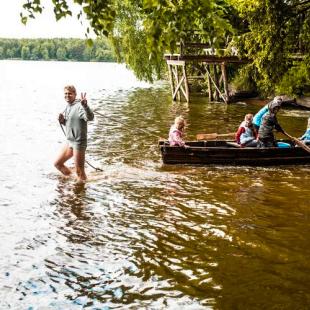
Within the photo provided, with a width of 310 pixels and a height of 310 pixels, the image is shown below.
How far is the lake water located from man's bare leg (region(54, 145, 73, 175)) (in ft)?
0.90

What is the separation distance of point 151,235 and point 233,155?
6298mm

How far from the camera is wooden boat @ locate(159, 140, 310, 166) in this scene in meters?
13.5

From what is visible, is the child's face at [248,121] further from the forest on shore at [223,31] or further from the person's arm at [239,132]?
the forest on shore at [223,31]

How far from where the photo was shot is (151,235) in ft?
26.2

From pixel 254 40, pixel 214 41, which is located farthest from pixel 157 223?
pixel 254 40

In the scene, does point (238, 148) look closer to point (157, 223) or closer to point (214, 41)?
point (157, 223)

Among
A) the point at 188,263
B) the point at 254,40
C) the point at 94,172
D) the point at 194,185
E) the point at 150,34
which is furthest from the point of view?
the point at 254,40

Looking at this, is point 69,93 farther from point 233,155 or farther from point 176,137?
point 233,155

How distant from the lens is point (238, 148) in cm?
1356

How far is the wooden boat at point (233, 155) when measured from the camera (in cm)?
1352

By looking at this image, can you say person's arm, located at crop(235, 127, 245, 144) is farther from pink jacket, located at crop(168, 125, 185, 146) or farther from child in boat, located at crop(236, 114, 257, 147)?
pink jacket, located at crop(168, 125, 185, 146)

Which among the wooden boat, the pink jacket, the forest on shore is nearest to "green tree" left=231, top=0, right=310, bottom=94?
the forest on shore

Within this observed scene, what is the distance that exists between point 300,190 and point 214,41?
824 cm

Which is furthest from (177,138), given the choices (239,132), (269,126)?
(269,126)
